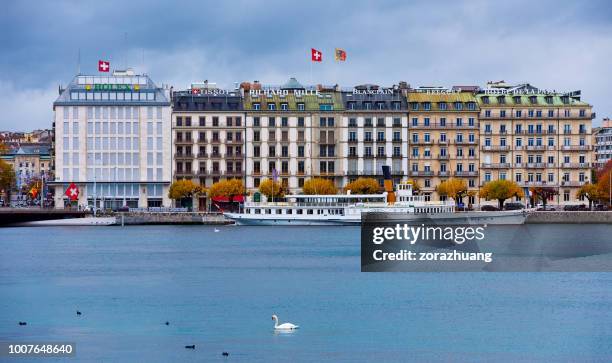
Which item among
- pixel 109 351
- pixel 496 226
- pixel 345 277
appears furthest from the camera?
pixel 496 226

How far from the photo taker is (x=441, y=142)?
147625 mm

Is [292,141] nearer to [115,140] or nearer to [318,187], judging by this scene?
[318,187]

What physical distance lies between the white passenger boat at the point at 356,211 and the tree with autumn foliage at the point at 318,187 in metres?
1.48

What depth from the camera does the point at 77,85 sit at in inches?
5797

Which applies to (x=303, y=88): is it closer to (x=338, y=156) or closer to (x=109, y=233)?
(x=338, y=156)

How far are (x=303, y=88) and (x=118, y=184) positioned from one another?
23912 mm

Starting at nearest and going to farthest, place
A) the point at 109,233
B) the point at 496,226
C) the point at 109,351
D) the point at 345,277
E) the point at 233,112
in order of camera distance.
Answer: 1. the point at 109,351
2. the point at 345,277
3. the point at 109,233
4. the point at 496,226
5. the point at 233,112

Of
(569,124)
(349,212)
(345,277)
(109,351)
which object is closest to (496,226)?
(349,212)

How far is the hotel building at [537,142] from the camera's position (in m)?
147

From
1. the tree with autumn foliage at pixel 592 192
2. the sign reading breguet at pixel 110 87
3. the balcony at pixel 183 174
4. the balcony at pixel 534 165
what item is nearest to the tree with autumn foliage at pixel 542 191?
the balcony at pixel 534 165

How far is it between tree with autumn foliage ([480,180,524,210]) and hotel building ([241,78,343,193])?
664 inches

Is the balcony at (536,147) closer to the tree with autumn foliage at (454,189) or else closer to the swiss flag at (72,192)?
the tree with autumn foliage at (454,189)

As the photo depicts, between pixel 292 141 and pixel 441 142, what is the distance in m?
16.4

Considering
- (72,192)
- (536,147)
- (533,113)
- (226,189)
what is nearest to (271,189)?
(226,189)
